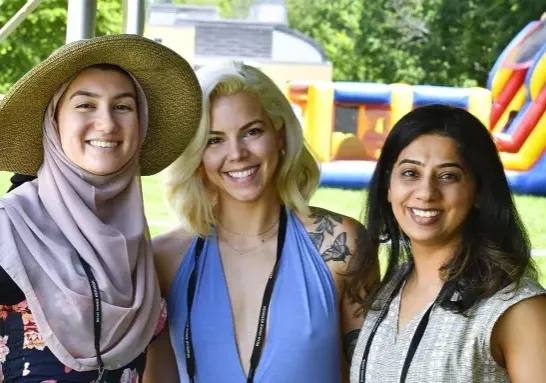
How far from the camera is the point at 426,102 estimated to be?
14.6m

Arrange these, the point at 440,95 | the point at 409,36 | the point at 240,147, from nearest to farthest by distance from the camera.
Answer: the point at 240,147 < the point at 440,95 < the point at 409,36

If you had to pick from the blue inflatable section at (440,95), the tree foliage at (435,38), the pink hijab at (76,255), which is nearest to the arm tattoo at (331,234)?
the pink hijab at (76,255)

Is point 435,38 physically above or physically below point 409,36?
below

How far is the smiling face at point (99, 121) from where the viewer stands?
252 cm

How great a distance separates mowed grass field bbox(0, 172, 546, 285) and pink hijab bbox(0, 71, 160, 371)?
7.94 metres

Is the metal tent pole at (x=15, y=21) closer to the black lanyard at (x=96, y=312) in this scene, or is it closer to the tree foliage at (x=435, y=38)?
the black lanyard at (x=96, y=312)

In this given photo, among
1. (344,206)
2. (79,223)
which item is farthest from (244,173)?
(344,206)

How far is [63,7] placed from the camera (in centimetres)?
2355

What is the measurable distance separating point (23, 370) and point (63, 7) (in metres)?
22.2

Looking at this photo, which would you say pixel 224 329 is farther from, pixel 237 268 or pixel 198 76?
pixel 198 76

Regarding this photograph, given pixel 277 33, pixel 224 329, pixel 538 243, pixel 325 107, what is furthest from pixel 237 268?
pixel 277 33

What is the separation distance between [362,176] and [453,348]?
12622mm

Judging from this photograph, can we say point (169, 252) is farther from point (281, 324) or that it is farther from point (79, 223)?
point (79, 223)

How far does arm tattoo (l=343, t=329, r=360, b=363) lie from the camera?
2.88 m
